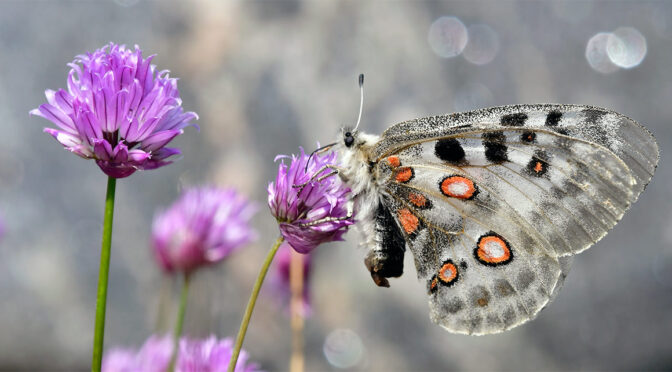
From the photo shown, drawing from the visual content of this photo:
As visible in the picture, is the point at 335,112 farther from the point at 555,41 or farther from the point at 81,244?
the point at 81,244

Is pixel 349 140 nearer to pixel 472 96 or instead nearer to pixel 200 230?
pixel 200 230

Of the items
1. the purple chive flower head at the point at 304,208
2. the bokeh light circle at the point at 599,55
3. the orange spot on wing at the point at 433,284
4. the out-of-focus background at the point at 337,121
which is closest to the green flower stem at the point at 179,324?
the purple chive flower head at the point at 304,208

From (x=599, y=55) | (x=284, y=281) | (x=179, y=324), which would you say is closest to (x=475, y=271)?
(x=179, y=324)

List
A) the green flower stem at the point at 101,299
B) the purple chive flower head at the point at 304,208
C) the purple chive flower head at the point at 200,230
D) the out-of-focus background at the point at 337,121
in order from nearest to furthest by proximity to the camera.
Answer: the green flower stem at the point at 101,299
the purple chive flower head at the point at 304,208
the purple chive flower head at the point at 200,230
the out-of-focus background at the point at 337,121

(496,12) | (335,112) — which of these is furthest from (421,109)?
(496,12)

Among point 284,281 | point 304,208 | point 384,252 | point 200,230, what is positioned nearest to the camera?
point 304,208

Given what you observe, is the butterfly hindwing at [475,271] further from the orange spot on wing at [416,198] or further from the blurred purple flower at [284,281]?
the blurred purple flower at [284,281]
